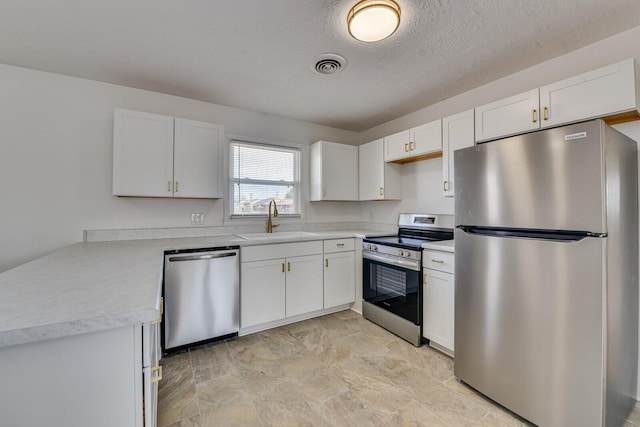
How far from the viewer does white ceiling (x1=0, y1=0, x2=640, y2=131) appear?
164 cm

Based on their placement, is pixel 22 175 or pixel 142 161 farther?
pixel 142 161

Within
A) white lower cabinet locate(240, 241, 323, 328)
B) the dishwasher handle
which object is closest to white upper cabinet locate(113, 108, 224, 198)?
the dishwasher handle

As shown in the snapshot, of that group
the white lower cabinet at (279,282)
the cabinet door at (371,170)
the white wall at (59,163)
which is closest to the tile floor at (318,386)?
the white lower cabinet at (279,282)

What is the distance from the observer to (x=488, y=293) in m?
1.76

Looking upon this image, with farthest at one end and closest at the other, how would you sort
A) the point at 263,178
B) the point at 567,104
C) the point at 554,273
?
1. the point at 263,178
2. the point at 567,104
3. the point at 554,273

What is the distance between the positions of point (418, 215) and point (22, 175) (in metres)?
3.76

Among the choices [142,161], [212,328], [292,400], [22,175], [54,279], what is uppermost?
[142,161]

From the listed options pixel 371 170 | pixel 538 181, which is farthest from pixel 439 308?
pixel 371 170

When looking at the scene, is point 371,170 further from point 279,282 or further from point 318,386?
point 318,386

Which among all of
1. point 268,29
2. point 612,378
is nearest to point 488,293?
point 612,378

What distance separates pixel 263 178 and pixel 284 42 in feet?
5.63

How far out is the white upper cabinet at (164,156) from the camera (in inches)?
96.2

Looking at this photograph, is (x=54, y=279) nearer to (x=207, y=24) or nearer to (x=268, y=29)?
(x=207, y=24)

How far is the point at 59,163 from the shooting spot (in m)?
2.44
